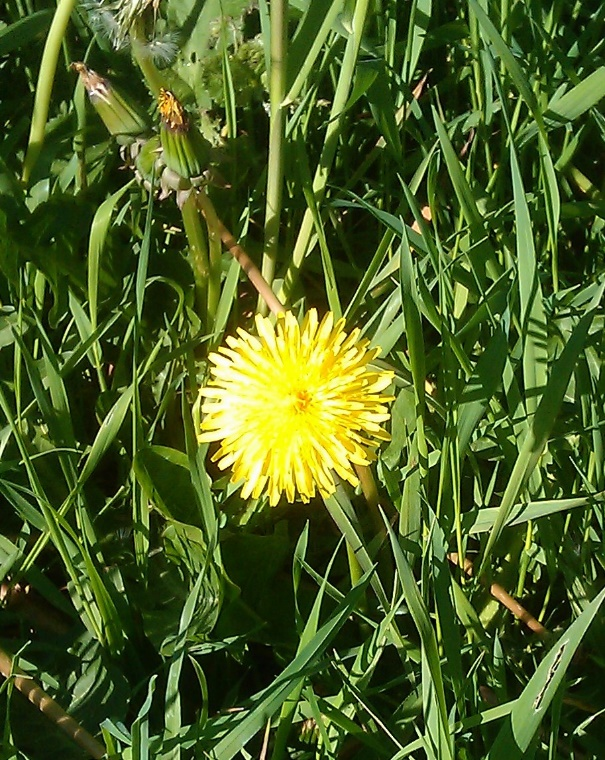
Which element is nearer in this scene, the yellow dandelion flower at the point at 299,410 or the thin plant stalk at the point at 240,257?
the yellow dandelion flower at the point at 299,410

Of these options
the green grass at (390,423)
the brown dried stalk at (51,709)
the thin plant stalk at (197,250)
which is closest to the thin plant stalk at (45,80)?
the green grass at (390,423)

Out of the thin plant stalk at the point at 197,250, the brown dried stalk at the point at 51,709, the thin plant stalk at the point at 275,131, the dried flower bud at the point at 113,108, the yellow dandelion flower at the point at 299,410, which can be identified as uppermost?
the thin plant stalk at the point at 275,131

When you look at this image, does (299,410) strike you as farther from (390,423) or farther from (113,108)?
→ (113,108)

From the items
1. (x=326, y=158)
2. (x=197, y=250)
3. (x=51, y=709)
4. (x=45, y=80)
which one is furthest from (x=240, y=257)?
(x=51, y=709)

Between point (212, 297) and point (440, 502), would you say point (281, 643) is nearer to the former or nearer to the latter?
point (440, 502)

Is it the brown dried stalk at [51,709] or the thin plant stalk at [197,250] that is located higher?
the thin plant stalk at [197,250]

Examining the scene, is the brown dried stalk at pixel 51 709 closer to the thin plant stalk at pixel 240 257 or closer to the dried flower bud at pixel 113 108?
the thin plant stalk at pixel 240 257
